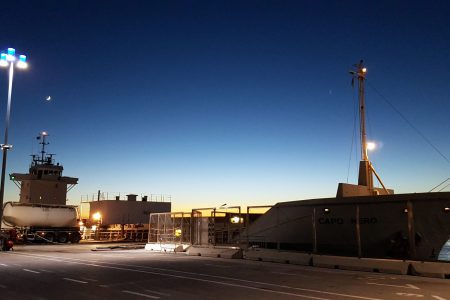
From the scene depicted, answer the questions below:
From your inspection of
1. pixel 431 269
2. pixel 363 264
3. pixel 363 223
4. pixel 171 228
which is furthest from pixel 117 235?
pixel 431 269

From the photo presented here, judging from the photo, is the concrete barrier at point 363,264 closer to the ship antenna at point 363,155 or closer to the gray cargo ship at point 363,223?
the gray cargo ship at point 363,223

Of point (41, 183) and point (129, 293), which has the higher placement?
point (41, 183)

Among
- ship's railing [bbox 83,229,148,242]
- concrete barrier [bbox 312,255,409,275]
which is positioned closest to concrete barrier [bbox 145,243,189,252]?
concrete barrier [bbox 312,255,409,275]

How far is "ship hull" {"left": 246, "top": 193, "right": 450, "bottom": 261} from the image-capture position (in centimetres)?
2167

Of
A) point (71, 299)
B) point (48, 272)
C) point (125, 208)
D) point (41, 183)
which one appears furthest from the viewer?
point (125, 208)

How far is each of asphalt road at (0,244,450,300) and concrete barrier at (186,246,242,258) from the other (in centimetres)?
547

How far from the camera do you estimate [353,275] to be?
17625 mm

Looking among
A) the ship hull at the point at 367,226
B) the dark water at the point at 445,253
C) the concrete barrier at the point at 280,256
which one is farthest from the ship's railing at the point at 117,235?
the dark water at the point at 445,253

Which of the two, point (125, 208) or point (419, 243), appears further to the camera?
point (125, 208)

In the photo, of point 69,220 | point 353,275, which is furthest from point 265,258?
point 69,220

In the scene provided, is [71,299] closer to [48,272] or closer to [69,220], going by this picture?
[48,272]

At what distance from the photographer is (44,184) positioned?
167 feet

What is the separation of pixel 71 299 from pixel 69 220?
36028mm

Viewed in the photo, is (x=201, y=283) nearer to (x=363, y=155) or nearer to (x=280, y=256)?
(x=280, y=256)
